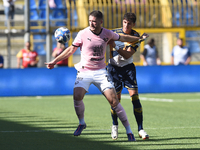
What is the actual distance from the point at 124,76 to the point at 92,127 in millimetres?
1431

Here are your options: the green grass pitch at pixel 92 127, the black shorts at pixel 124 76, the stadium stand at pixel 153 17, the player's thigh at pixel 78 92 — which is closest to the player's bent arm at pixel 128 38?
the black shorts at pixel 124 76

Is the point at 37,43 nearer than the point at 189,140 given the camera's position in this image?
No

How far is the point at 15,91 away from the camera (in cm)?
1537

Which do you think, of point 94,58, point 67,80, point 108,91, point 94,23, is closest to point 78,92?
point 108,91

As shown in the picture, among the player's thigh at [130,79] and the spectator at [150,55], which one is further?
the spectator at [150,55]

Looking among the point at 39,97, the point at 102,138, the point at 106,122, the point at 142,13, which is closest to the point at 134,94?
the point at 102,138

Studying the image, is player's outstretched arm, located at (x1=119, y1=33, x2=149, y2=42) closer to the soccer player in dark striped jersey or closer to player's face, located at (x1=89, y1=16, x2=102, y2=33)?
the soccer player in dark striped jersey

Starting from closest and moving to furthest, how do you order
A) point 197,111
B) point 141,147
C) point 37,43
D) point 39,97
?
point 141,147 < point 197,111 < point 39,97 < point 37,43

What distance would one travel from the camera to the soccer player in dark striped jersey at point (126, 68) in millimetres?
6699

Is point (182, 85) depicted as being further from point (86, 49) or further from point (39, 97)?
point (86, 49)

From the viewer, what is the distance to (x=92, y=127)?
783cm

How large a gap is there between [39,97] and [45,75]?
88 centimetres

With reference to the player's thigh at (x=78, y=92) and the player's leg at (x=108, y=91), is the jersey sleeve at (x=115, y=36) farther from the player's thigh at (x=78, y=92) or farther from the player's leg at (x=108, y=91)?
the player's thigh at (x=78, y=92)

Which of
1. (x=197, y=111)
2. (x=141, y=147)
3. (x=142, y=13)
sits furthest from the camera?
(x=142, y=13)
